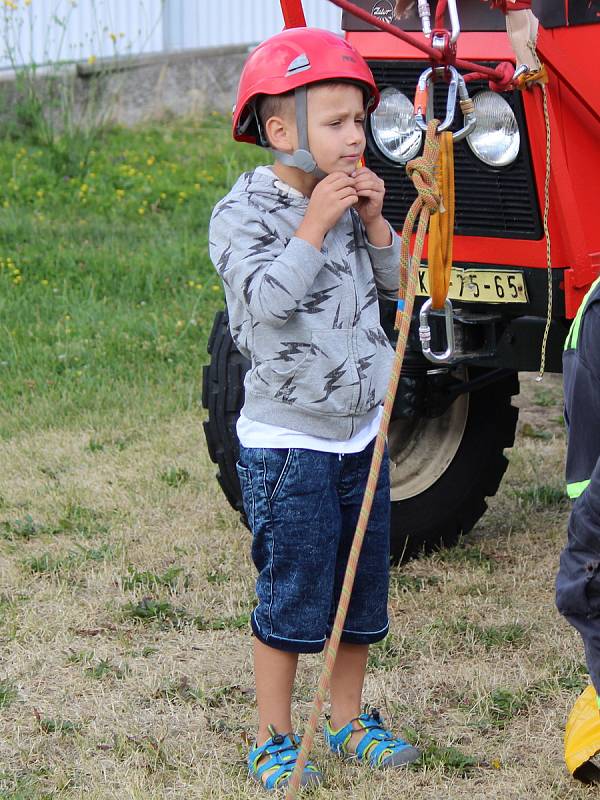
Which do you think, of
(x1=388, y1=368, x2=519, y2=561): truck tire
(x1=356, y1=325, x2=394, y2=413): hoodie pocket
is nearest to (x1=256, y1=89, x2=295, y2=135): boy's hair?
(x1=356, y1=325, x2=394, y2=413): hoodie pocket

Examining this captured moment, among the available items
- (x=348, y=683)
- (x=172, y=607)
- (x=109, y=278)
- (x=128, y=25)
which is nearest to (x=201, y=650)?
(x=172, y=607)

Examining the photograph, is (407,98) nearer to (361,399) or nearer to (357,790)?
(361,399)

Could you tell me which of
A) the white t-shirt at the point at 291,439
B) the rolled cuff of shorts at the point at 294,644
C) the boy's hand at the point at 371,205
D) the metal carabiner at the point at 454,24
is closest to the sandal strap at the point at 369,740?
the rolled cuff of shorts at the point at 294,644

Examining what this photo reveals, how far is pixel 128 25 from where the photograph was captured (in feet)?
34.4

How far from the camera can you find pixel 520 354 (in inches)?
130

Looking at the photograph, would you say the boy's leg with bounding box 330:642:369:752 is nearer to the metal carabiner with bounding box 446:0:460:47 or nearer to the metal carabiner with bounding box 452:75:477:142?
the metal carabiner with bounding box 452:75:477:142

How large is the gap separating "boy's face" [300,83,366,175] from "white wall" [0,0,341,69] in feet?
22.4

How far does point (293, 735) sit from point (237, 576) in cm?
112

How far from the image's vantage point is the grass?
9.32 feet

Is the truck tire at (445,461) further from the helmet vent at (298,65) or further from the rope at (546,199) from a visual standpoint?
the helmet vent at (298,65)

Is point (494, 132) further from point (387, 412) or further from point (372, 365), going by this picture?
point (387, 412)

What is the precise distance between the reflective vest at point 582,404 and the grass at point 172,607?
34.3 inches

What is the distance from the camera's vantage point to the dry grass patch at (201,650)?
2805mm

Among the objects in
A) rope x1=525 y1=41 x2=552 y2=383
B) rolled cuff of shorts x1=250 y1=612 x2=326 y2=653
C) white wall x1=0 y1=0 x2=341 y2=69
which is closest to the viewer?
rolled cuff of shorts x1=250 y1=612 x2=326 y2=653
